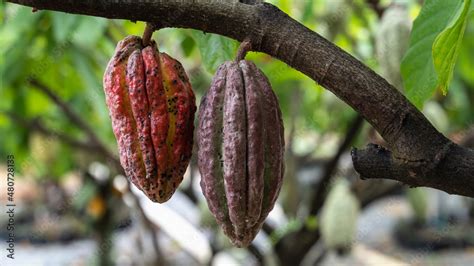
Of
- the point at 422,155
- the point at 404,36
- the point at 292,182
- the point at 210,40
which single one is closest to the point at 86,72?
the point at 292,182

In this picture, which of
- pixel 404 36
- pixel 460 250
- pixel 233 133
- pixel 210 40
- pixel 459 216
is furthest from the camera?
pixel 459 216

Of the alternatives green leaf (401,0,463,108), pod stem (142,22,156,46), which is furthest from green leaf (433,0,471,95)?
pod stem (142,22,156,46)

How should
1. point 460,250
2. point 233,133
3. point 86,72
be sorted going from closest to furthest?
1. point 233,133
2. point 86,72
3. point 460,250

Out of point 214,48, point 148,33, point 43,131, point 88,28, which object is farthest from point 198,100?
point 148,33

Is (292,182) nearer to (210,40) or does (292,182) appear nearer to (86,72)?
(86,72)

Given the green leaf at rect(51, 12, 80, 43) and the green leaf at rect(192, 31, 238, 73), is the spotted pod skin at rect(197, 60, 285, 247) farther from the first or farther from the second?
the green leaf at rect(51, 12, 80, 43)

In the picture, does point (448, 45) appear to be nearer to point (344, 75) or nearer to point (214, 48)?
point (344, 75)

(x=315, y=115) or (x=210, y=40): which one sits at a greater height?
(x=210, y=40)
